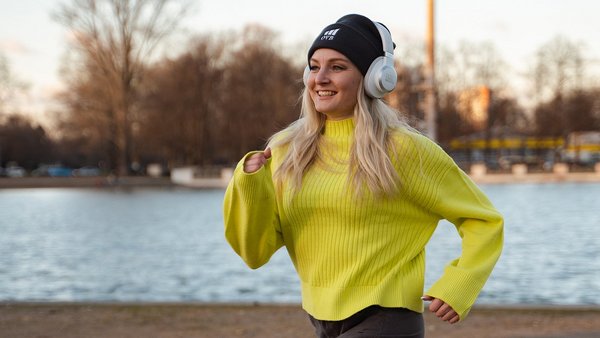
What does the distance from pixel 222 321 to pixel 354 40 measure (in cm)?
526

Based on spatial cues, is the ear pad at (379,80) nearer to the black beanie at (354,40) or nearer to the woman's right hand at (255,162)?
the black beanie at (354,40)

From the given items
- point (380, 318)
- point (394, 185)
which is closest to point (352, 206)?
point (394, 185)

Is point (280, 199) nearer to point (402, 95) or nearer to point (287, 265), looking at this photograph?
point (287, 265)

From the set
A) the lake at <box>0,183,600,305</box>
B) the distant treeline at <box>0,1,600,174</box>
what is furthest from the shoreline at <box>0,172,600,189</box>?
the lake at <box>0,183,600,305</box>

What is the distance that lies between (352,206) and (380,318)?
381mm

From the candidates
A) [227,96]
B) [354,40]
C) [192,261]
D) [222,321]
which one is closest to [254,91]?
[227,96]

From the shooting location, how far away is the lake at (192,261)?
1143cm

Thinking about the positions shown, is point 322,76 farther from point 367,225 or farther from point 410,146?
point 367,225

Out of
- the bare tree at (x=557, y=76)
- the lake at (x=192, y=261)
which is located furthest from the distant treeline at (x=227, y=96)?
the lake at (x=192, y=261)

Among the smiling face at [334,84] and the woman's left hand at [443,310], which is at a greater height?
the smiling face at [334,84]

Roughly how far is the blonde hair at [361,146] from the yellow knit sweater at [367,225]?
0.12ft

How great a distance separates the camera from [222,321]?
8156 millimetres

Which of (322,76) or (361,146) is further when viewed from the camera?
(322,76)

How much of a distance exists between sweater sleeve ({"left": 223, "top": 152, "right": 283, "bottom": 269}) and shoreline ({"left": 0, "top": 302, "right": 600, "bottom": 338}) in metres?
4.12
